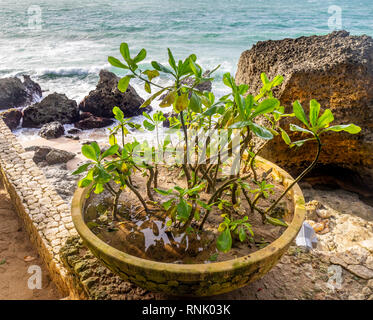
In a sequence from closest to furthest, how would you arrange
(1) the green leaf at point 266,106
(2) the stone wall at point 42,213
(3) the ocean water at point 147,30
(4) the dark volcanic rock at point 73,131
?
(1) the green leaf at point 266,106 < (2) the stone wall at point 42,213 < (4) the dark volcanic rock at point 73,131 < (3) the ocean water at point 147,30

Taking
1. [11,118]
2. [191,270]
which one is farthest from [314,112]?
[11,118]

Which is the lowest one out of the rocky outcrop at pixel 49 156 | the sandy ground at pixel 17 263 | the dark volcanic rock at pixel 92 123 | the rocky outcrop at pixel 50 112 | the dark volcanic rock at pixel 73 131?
the sandy ground at pixel 17 263

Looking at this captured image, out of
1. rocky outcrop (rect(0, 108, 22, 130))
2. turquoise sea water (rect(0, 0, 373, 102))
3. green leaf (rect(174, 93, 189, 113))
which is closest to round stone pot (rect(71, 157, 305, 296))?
A: green leaf (rect(174, 93, 189, 113))

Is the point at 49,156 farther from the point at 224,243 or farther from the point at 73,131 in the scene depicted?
the point at 224,243

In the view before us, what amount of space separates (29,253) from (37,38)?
1832cm

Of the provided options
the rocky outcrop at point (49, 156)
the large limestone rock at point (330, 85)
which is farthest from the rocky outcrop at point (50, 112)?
the large limestone rock at point (330, 85)

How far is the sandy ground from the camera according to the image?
201 centimetres

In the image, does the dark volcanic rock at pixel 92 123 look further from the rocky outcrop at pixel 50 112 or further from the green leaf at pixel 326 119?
the green leaf at pixel 326 119

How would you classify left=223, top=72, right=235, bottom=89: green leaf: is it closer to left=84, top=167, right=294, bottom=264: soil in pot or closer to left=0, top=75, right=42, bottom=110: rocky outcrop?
left=84, top=167, right=294, bottom=264: soil in pot

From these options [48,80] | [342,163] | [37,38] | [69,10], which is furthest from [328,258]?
[69,10]

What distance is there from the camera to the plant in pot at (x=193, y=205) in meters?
0.99

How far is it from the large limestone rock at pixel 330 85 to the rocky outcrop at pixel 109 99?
3.50m

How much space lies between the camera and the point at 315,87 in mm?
2404

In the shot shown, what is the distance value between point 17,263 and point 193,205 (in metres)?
1.87
